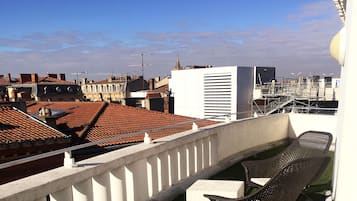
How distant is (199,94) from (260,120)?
23720 millimetres

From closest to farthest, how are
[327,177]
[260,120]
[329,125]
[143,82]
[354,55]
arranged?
[354,55], [327,177], [260,120], [329,125], [143,82]

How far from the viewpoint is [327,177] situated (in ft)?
14.9

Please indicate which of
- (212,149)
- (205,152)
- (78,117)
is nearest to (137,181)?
(205,152)

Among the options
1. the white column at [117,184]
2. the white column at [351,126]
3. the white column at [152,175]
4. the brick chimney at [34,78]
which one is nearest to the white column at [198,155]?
the white column at [152,175]

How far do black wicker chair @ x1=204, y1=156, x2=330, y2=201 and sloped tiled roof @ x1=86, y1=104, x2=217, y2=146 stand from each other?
11.3m

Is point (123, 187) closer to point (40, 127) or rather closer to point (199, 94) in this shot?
point (40, 127)

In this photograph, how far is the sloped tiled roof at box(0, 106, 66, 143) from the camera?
13.2 metres

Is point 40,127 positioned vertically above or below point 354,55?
below

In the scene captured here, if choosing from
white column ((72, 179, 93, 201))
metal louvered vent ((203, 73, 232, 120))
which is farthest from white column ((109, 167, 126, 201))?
metal louvered vent ((203, 73, 232, 120))

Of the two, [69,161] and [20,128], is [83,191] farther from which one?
[20,128]

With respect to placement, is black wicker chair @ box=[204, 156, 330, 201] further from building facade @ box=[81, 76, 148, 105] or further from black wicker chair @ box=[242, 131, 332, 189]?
building facade @ box=[81, 76, 148, 105]

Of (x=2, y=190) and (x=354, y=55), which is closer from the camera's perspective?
(x=354, y=55)

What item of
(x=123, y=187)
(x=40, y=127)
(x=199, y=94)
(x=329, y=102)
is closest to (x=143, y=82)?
(x=199, y=94)

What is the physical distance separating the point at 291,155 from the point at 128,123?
13.6 metres
